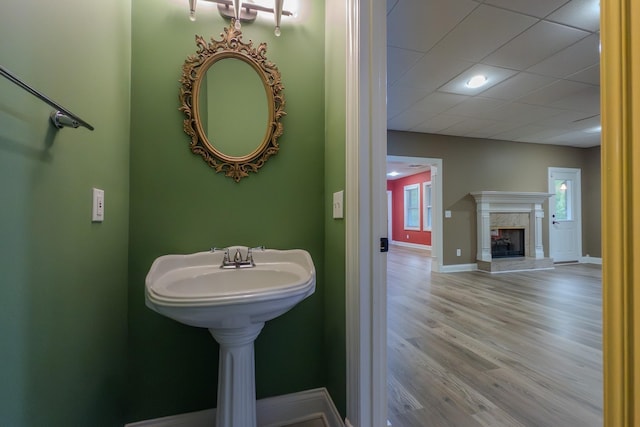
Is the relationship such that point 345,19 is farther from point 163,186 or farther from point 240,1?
point 163,186

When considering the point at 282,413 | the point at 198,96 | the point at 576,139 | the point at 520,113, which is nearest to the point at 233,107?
the point at 198,96

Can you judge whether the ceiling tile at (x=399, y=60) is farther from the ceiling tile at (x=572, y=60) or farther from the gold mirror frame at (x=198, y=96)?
the gold mirror frame at (x=198, y=96)

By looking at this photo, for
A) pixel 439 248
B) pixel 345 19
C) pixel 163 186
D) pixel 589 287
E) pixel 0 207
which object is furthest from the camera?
pixel 439 248

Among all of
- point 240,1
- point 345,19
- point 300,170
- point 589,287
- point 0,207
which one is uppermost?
point 240,1

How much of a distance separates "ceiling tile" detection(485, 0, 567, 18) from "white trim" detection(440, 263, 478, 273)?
150 inches

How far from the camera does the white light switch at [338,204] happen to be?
47.9 inches

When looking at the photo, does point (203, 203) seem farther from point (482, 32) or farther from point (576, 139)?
point (576, 139)

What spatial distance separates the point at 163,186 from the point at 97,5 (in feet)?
2.31

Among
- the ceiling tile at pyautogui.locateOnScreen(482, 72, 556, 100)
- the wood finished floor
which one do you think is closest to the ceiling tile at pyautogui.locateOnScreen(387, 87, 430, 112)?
the ceiling tile at pyautogui.locateOnScreen(482, 72, 556, 100)

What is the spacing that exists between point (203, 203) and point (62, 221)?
0.57m

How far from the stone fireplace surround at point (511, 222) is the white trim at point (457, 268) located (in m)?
0.11

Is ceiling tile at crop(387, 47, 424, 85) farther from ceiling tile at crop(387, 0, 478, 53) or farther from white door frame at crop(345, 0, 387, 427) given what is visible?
white door frame at crop(345, 0, 387, 427)

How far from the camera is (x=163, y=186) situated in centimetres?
130

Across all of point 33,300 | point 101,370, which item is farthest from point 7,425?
point 101,370
